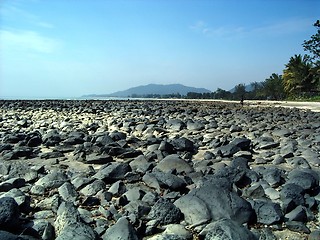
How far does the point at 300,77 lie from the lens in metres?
48.1

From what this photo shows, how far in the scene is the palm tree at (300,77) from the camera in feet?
156

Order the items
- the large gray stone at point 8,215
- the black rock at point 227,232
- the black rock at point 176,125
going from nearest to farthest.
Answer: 1. the black rock at point 227,232
2. the large gray stone at point 8,215
3. the black rock at point 176,125

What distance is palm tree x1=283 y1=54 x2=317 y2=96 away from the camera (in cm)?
4756

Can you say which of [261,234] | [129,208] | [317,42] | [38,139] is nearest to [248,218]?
[261,234]

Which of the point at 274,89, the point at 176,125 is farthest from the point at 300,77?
the point at 176,125

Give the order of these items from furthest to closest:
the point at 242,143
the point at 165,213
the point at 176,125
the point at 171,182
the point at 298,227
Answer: the point at 176,125 → the point at 242,143 → the point at 171,182 → the point at 165,213 → the point at 298,227

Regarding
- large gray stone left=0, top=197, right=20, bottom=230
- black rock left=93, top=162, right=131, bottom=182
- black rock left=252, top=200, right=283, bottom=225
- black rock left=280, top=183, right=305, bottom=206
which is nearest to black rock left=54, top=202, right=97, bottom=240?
large gray stone left=0, top=197, right=20, bottom=230

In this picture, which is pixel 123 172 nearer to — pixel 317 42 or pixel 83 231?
pixel 83 231

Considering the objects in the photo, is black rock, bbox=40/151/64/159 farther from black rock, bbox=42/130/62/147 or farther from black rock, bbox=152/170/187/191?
black rock, bbox=152/170/187/191

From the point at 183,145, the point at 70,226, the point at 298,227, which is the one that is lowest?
the point at 298,227

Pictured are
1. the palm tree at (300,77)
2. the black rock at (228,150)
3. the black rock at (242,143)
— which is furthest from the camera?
the palm tree at (300,77)

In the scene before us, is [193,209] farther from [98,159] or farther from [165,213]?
[98,159]

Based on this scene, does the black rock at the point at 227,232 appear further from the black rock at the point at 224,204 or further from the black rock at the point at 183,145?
the black rock at the point at 183,145

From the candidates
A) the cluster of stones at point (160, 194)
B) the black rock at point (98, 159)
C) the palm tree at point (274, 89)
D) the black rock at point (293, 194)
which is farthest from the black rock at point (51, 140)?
the palm tree at point (274, 89)
